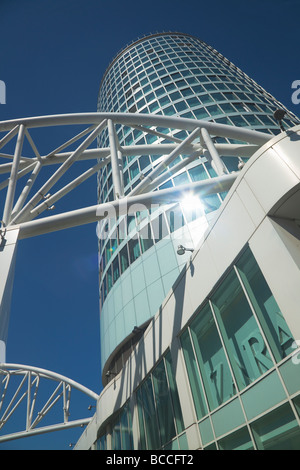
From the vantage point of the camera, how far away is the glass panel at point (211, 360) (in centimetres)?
839

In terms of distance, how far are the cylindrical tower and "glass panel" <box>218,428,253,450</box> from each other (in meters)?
9.91

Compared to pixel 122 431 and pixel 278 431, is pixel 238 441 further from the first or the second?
Answer: pixel 122 431

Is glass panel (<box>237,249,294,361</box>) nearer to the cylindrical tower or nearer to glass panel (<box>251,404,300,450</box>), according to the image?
glass panel (<box>251,404,300,450</box>)

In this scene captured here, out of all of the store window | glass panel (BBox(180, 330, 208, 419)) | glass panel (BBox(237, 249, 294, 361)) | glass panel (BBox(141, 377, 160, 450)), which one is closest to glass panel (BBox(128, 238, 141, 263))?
the store window

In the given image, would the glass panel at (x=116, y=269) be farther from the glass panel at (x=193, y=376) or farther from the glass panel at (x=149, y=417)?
the glass panel at (x=193, y=376)

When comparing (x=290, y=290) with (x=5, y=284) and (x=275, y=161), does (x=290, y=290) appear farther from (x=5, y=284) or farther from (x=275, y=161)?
(x=5, y=284)

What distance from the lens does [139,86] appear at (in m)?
42.0

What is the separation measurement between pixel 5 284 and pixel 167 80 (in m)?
38.6

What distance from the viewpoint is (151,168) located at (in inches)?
A: 1118

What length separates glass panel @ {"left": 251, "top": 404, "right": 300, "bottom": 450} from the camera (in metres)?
5.91

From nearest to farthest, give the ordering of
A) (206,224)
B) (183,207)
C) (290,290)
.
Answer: (290,290)
(206,224)
(183,207)

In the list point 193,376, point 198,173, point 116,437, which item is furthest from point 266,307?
point 198,173

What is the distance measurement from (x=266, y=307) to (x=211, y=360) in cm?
307

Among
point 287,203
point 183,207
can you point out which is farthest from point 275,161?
point 183,207
